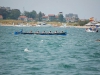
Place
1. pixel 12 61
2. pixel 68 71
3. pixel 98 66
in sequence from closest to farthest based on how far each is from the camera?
pixel 68 71, pixel 98 66, pixel 12 61

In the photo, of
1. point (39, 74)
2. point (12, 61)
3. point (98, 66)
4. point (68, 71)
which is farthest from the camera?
point (12, 61)

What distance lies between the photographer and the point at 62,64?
34.0 meters

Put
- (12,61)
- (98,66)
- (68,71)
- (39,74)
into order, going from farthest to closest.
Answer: (12,61)
(98,66)
(68,71)
(39,74)

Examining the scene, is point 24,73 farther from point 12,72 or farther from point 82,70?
point 82,70

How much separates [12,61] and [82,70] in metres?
9.52

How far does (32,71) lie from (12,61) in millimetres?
6547

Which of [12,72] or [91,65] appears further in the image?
[91,65]

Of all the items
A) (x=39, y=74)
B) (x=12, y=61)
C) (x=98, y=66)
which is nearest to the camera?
(x=39, y=74)

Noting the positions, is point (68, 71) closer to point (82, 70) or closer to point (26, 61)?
point (82, 70)

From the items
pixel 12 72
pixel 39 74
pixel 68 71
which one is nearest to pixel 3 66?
pixel 12 72

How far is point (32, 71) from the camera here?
2955cm

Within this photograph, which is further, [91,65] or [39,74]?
[91,65]

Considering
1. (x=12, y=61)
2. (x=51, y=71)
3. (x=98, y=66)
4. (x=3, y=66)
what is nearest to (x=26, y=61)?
(x=12, y=61)

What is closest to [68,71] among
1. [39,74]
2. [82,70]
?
[82,70]
